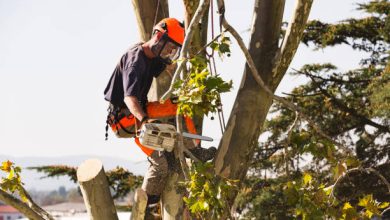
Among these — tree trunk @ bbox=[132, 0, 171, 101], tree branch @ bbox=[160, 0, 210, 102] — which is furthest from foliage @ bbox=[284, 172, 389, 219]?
tree trunk @ bbox=[132, 0, 171, 101]

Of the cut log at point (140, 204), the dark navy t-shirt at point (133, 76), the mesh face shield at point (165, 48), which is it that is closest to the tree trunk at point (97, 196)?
the cut log at point (140, 204)

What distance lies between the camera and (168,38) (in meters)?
4.72

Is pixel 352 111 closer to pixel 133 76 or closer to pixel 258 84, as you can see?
pixel 133 76

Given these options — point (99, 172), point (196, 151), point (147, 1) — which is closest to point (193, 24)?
→ point (196, 151)

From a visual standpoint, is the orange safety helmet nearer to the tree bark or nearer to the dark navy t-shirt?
the dark navy t-shirt

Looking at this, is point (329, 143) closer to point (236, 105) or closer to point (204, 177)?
point (236, 105)

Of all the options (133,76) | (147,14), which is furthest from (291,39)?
(147,14)

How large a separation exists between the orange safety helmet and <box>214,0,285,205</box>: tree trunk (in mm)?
688

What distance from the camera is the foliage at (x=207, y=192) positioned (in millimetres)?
3705

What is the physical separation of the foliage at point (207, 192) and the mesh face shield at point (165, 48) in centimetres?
115

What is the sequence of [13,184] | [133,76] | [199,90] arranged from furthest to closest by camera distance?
1. [13,184]
2. [133,76]
3. [199,90]

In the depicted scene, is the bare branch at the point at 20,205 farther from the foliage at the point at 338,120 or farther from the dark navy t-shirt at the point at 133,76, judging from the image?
the foliage at the point at 338,120

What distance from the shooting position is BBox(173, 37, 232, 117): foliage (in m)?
3.65

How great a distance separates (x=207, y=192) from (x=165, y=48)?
1329mm
